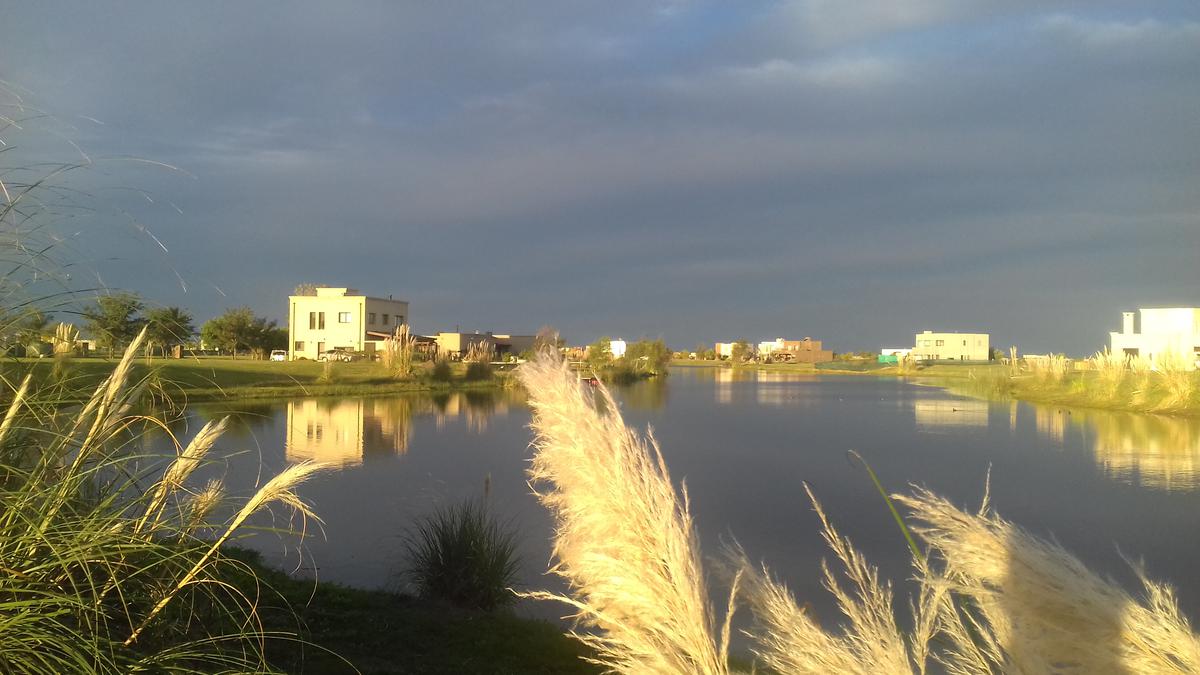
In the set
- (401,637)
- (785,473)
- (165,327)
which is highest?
(165,327)

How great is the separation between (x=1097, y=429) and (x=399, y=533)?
18951mm

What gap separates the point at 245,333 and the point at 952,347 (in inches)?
2603

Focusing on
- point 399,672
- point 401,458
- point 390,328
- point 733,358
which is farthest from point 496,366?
point 733,358

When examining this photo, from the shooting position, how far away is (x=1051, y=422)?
21984mm

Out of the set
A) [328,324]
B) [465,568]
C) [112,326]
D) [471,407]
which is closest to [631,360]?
[328,324]

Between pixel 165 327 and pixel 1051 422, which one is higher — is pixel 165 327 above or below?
above

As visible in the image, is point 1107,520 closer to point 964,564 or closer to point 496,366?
point 964,564

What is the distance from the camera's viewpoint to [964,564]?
138 cm

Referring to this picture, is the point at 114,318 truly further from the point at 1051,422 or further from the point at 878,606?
the point at 1051,422

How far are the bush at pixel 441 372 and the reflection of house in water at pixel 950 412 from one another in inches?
719

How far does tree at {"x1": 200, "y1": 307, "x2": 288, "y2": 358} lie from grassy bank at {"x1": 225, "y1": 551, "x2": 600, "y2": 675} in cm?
3372

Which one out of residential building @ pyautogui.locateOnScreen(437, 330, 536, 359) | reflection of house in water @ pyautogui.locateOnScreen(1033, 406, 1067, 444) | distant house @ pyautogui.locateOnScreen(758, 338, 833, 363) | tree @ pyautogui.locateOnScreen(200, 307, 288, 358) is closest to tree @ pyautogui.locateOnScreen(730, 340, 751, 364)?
distant house @ pyautogui.locateOnScreen(758, 338, 833, 363)

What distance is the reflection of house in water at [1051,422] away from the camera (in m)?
18.9

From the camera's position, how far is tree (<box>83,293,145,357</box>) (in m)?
2.18
